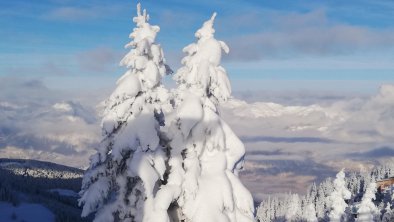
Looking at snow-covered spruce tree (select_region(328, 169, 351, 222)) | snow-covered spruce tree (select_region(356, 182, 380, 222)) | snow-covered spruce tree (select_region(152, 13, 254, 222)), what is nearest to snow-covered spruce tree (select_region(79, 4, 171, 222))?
snow-covered spruce tree (select_region(152, 13, 254, 222))

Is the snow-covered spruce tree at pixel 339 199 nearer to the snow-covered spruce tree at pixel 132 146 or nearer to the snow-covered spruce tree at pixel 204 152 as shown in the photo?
the snow-covered spruce tree at pixel 204 152

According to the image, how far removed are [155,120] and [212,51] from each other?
3.38 metres

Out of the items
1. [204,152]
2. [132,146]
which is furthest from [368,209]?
[132,146]

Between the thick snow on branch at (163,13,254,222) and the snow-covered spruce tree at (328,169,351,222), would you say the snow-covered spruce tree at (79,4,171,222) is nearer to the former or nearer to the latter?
the thick snow on branch at (163,13,254,222)

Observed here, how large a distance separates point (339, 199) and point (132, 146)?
56515mm

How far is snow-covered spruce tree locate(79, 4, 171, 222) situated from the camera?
22.6m

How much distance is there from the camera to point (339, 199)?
246 feet

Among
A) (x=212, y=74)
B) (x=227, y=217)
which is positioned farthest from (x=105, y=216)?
(x=212, y=74)

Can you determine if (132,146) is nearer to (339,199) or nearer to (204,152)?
(204,152)

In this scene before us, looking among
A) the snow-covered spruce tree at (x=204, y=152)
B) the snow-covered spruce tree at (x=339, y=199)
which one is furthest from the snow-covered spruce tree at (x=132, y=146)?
the snow-covered spruce tree at (x=339, y=199)

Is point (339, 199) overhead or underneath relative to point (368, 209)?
overhead

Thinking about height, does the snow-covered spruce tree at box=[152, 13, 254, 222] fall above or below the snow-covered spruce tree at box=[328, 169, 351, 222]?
below

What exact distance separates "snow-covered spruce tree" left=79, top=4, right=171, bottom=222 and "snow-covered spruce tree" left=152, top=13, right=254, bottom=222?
0.69 m

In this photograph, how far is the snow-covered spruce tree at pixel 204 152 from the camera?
22875mm
